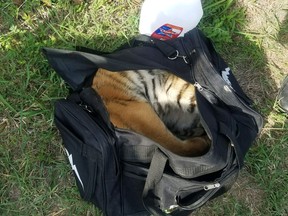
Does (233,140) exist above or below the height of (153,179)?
above

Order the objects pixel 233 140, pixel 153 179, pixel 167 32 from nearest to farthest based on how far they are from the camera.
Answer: pixel 233 140
pixel 153 179
pixel 167 32

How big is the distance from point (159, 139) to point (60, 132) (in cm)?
56

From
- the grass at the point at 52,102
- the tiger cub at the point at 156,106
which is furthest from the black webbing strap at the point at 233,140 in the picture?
the grass at the point at 52,102

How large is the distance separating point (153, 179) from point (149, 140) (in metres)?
0.20

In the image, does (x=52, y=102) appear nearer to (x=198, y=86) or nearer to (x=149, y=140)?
(x=149, y=140)

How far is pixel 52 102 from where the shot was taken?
2.47 meters

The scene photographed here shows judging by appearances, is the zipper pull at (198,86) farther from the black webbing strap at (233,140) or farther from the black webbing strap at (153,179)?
the black webbing strap at (153,179)

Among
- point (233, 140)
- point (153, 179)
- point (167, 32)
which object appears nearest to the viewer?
point (233, 140)

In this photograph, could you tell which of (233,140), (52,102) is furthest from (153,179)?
(52,102)

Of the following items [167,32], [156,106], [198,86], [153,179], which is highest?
[167,32]

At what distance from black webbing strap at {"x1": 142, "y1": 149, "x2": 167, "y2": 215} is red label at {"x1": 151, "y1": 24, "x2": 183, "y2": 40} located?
2.40ft

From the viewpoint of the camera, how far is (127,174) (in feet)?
7.43

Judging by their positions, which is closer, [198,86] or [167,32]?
[198,86]

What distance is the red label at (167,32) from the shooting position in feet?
7.91
